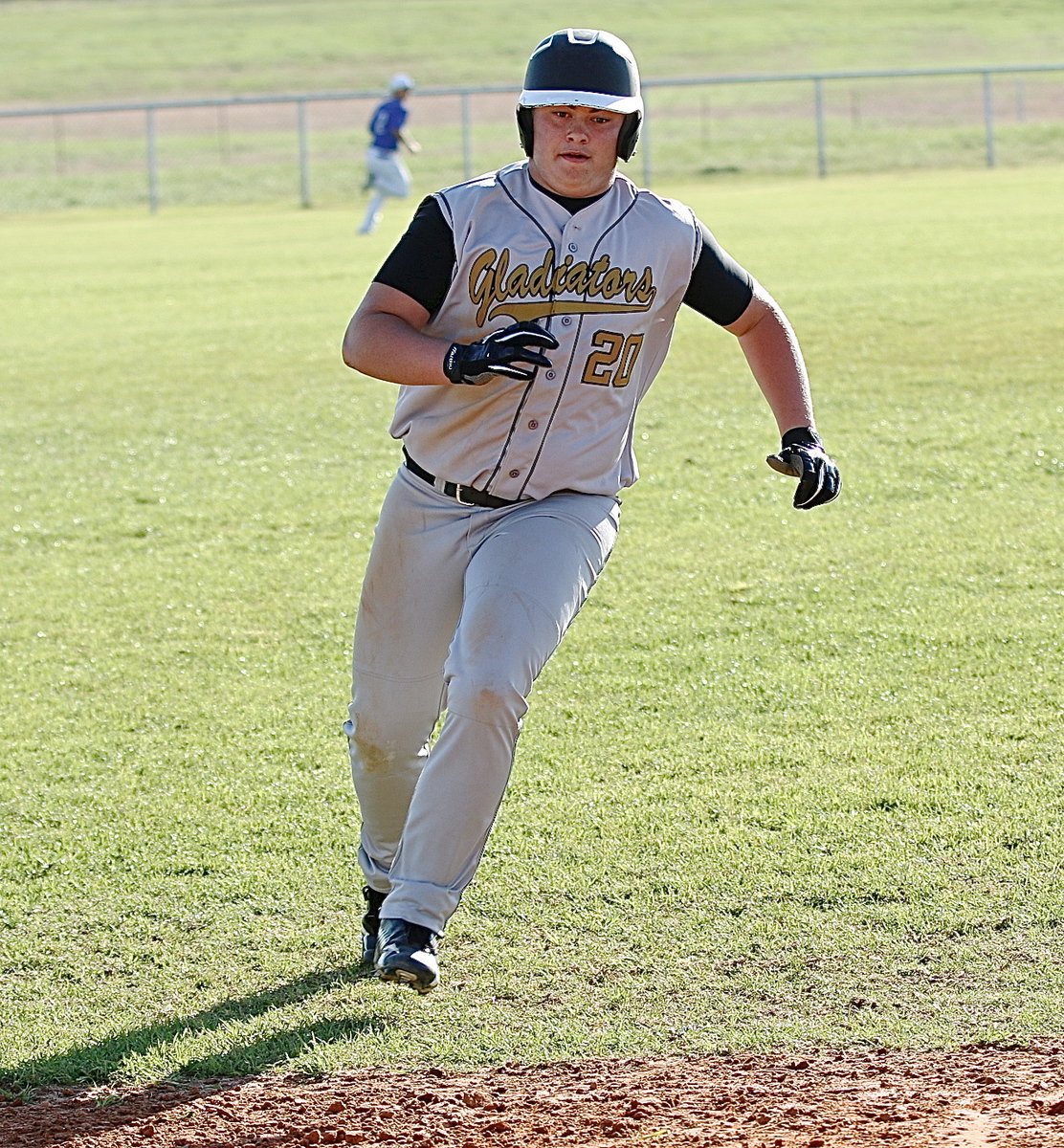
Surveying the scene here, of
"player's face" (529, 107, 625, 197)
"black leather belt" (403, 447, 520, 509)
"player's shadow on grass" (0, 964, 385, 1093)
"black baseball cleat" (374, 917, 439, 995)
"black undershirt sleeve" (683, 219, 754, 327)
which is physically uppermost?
"player's face" (529, 107, 625, 197)

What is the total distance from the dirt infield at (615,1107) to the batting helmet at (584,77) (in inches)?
80.8

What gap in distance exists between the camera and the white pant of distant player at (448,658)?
3.36m

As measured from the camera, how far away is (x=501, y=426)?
144 inches

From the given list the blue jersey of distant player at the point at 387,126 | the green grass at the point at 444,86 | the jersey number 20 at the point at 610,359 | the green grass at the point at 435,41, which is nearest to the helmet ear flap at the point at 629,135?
the jersey number 20 at the point at 610,359

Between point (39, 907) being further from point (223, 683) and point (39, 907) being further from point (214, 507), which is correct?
point (214, 507)

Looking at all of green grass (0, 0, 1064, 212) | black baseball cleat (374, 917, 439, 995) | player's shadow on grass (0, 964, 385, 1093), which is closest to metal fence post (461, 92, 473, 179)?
green grass (0, 0, 1064, 212)

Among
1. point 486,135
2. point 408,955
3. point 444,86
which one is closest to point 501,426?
point 408,955

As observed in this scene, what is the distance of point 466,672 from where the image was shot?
3.36m

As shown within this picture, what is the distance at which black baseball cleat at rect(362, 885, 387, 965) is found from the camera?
3.92 metres

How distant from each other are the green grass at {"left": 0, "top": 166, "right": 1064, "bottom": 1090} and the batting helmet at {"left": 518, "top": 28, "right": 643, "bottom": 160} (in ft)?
6.37

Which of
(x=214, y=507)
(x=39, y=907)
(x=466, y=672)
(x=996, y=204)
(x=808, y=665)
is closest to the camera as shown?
(x=466, y=672)

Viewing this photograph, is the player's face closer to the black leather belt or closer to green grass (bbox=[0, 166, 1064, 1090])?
the black leather belt

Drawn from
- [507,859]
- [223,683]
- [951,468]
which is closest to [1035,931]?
[507,859]

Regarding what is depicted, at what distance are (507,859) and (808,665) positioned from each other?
187cm
